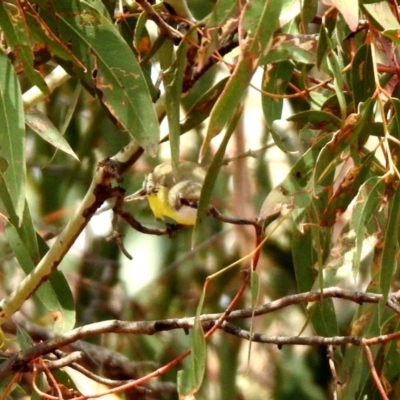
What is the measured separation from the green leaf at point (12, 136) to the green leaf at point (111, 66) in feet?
0.30

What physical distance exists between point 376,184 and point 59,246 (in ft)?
1.24

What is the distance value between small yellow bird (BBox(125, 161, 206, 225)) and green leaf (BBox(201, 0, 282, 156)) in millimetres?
357

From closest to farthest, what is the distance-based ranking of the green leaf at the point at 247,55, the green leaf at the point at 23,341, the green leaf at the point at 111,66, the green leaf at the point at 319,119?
the green leaf at the point at 247,55, the green leaf at the point at 111,66, the green leaf at the point at 319,119, the green leaf at the point at 23,341

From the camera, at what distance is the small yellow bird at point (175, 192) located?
130cm

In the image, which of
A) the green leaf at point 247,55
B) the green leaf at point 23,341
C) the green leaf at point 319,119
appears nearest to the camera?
the green leaf at point 247,55

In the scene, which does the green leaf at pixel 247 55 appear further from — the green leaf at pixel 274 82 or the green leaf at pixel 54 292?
the green leaf at pixel 54 292

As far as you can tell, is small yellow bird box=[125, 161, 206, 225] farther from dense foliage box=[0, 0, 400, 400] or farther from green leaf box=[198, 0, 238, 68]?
green leaf box=[198, 0, 238, 68]

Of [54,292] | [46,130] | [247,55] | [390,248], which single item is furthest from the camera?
[54,292]

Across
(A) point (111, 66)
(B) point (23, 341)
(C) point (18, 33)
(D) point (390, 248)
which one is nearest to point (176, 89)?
(A) point (111, 66)

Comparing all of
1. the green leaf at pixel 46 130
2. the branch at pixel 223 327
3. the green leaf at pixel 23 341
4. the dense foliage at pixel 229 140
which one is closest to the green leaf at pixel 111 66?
the dense foliage at pixel 229 140

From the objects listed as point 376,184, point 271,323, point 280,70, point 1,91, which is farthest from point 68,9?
point 271,323

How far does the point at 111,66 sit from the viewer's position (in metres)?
1.05

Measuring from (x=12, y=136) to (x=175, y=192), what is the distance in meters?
0.38

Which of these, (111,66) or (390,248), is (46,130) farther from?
(390,248)
